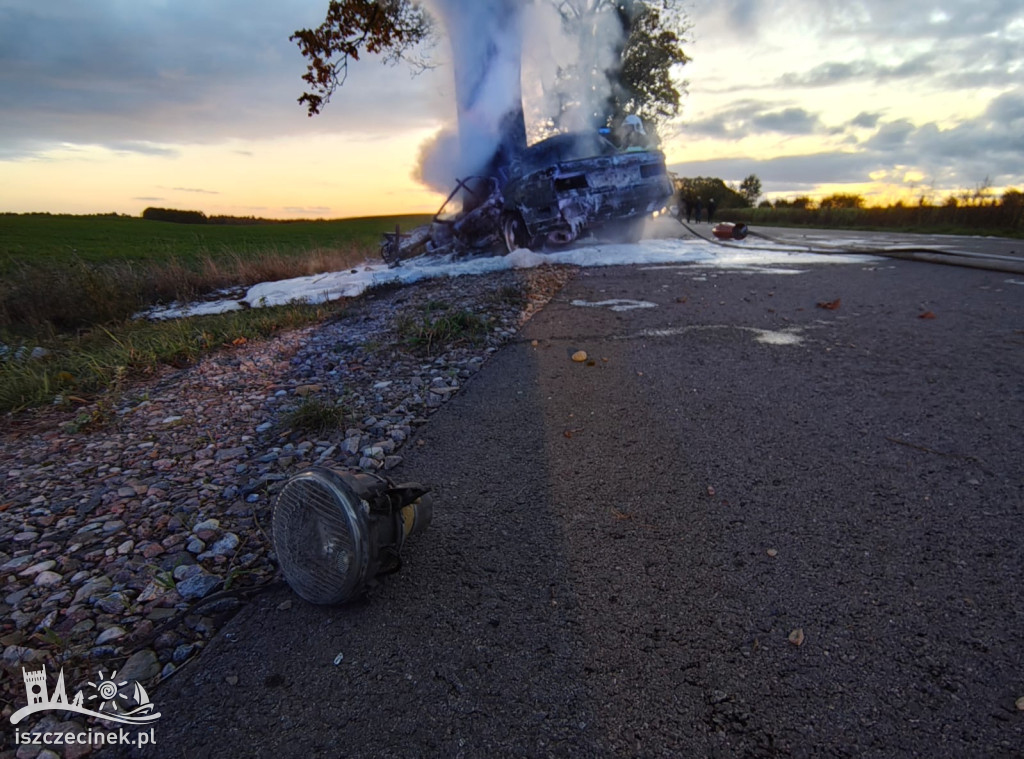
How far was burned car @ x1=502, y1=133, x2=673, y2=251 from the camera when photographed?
27.5 feet

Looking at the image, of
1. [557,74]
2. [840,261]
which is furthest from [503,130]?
[840,261]

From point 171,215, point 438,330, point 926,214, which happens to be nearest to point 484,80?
point 438,330

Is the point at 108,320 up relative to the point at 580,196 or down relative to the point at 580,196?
down

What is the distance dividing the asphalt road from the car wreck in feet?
20.2

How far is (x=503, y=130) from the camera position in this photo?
11.1m

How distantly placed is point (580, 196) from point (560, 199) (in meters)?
0.36

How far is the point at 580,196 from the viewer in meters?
8.49

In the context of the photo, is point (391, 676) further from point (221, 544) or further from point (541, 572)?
point (221, 544)

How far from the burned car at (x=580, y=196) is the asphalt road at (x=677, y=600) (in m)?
6.15

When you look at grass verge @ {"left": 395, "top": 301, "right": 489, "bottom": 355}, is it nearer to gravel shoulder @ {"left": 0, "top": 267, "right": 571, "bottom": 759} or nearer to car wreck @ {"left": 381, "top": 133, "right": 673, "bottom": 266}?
gravel shoulder @ {"left": 0, "top": 267, "right": 571, "bottom": 759}

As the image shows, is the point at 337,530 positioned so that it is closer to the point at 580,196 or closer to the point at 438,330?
the point at 438,330

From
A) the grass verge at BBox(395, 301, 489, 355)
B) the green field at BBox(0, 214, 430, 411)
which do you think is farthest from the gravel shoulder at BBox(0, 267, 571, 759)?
the green field at BBox(0, 214, 430, 411)

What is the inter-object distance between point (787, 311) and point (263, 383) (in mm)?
4378

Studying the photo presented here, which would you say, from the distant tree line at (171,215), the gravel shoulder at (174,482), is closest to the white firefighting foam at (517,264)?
the gravel shoulder at (174,482)
